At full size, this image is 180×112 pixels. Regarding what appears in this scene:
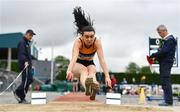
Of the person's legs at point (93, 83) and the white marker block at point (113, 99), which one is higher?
the person's legs at point (93, 83)

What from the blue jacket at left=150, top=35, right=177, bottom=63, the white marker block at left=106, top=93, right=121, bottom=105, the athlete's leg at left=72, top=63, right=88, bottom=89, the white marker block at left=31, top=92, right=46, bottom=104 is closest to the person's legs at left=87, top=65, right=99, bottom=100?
the athlete's leg at left=72, top=63, right=88, bottom=89

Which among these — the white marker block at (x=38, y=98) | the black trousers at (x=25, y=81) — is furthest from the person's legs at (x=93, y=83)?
the black trousers at (x=25, y=81)

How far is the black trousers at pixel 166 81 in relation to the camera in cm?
987

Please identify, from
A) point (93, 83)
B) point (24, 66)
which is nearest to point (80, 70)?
point (93, 83)

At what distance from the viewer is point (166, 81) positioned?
9.97 metres

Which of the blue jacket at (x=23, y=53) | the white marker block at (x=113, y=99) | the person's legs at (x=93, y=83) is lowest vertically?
the white marker block at (x=113, y=99)

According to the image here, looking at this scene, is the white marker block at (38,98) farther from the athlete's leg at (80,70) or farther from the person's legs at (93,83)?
the person's legs at (93,83)

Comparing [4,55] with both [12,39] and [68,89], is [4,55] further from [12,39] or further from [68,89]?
[68,89]

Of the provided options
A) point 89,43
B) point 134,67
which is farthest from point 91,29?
point 134,67

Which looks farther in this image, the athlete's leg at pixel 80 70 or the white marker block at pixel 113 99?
the athlete's leg at pixel 80 70

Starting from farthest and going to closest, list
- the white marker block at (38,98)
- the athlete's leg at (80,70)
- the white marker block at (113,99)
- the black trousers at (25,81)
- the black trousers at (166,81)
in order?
1. the black trousers at (25,81)
2. the black trousers at (166,81)
3. the athlete's leg at (80,70)
4. the white marker block at (38,98)
5. the white marker block at (113,99)

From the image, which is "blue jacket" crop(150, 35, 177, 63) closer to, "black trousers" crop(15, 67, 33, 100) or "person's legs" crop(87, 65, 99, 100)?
"person's legs" crop(87, 65, 99, 100)

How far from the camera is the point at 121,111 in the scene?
6441 millimetres

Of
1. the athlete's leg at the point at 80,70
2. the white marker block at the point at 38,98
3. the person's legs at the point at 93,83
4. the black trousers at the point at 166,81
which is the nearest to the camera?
the person's legs at the point at 93,83
